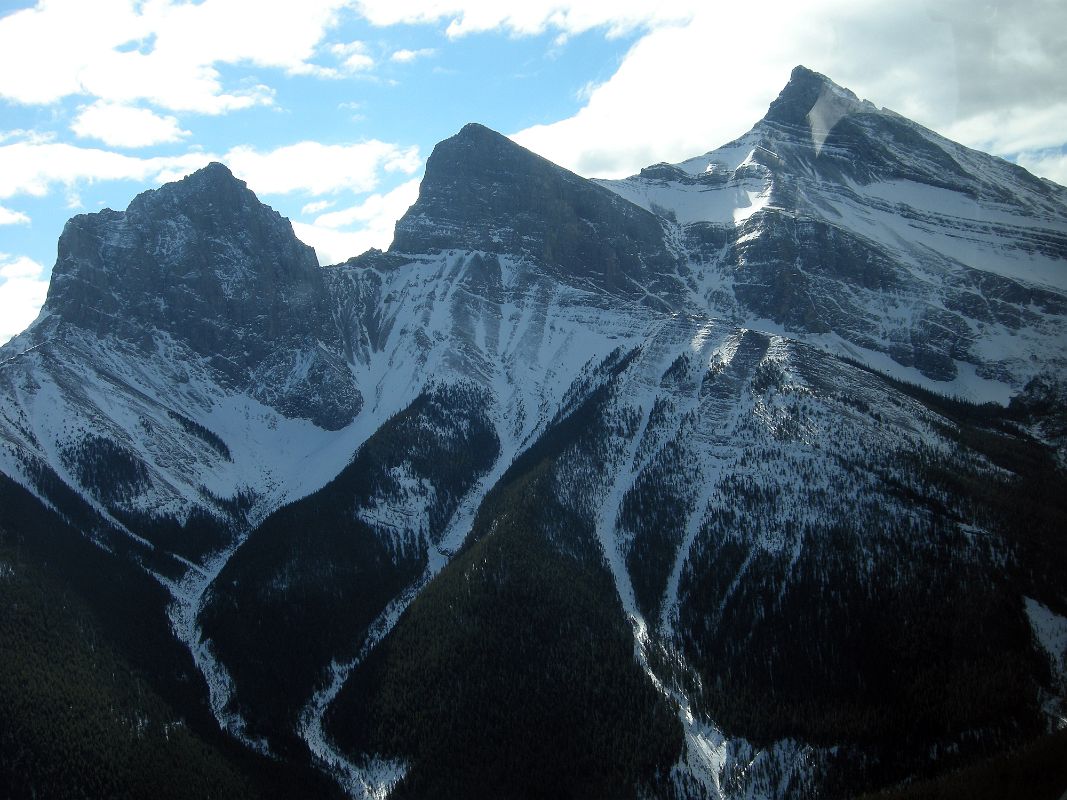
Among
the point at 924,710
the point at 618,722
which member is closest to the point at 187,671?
the point at 618,722

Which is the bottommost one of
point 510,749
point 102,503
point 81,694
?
point 510,749

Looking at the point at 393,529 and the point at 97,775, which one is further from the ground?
the point at 393,529

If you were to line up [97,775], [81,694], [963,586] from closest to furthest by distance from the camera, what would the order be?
[97,775], [81,694], [963,586]

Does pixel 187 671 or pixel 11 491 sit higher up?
pixel 11 491

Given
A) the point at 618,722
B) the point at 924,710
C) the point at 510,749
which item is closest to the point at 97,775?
the point at 510,749

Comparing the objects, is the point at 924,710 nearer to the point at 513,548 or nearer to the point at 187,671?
the point at 513,548

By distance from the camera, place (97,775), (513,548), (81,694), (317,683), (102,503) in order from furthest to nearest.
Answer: (102,503) → (513,548) → (317,683) → (81,694) → (97,775)

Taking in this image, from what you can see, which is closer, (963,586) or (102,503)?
(963,586)

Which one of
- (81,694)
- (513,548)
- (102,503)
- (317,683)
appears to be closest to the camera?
(81,694)

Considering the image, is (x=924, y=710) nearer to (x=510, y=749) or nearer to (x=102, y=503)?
(x=510, y=749)
